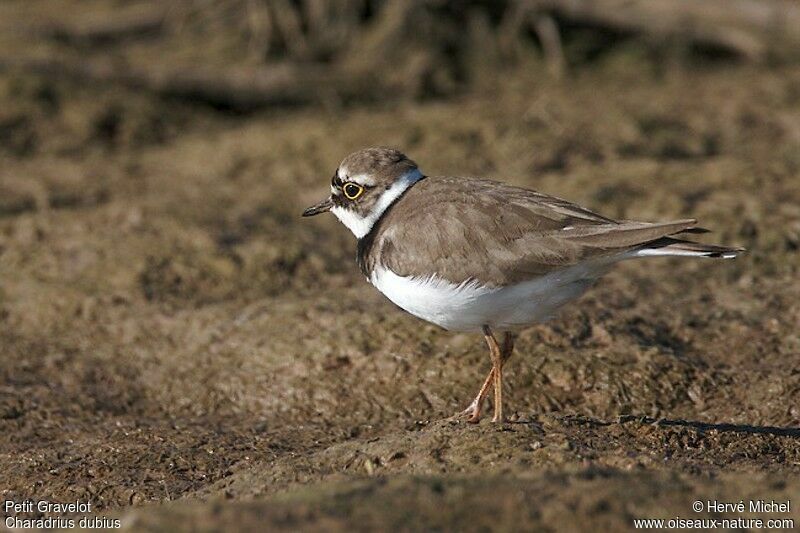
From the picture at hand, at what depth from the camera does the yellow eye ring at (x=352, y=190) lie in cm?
639

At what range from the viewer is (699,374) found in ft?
21.2

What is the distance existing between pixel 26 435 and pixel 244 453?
4.50 feet

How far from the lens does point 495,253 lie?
5.59m

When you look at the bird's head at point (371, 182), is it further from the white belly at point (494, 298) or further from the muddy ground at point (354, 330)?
the muddy ground at point (354, 330)

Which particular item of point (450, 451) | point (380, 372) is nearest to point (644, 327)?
point (380, 372)

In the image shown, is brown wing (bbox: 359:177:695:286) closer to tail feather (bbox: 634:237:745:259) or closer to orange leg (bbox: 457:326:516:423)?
tail feather (bbox: 634:237:745:259)

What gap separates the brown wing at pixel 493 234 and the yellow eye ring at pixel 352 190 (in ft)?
1.36

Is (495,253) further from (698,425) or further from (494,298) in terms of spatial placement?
(698,425)

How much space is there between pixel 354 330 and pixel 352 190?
105 centimetres

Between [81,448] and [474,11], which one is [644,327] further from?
[474,11]

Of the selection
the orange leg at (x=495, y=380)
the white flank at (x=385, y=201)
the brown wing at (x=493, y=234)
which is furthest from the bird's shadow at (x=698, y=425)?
the white flank at (x=385, y=201)

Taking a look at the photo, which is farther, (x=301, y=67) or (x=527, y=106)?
(x=301, y=67)

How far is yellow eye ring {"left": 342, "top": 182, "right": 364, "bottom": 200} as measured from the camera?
6387 millimetres

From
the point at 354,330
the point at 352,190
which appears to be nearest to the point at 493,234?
the point at 352,190
